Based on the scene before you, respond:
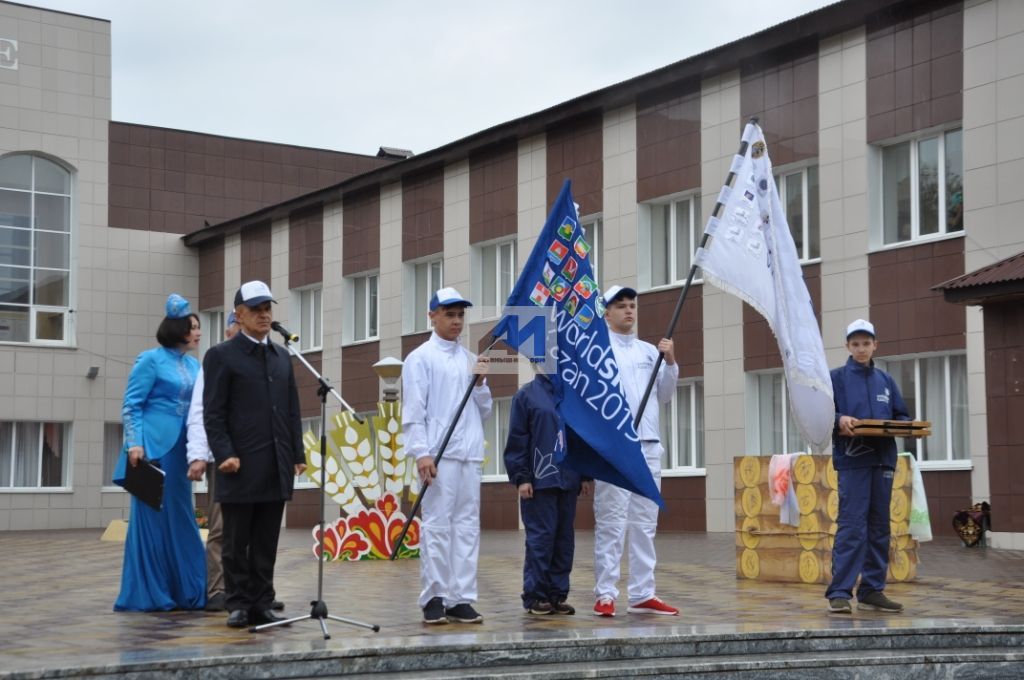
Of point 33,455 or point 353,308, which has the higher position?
point 353,308

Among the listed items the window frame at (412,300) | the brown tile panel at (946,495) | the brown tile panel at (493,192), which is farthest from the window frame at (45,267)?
the brown tile panel at (946,495)

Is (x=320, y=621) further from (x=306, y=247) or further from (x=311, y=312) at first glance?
(x=306, y=247)

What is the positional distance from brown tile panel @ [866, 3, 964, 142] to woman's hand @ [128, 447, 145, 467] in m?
14.3

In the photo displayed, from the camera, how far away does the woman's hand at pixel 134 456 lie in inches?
384

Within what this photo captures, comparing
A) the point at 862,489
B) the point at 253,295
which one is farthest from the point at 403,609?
the point at 862,489

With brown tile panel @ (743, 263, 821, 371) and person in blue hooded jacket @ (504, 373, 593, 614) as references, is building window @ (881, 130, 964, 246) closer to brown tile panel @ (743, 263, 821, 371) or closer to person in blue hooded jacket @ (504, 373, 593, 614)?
brown tile panel @ (743, 263, 821, 371)

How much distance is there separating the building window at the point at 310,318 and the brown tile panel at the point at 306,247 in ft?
1.16

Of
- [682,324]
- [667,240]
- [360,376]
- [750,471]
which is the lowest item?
[750,471]

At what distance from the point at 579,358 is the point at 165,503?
316cm

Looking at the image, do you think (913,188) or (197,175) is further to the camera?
(197,175)

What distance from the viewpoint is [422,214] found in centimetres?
3183

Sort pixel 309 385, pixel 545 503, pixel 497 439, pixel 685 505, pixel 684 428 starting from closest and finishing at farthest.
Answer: pixel 545 503
pixel 685 505
pixel 684 428
pixel 497 439
pixel 309 385

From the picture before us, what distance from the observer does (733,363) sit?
23.6 meters

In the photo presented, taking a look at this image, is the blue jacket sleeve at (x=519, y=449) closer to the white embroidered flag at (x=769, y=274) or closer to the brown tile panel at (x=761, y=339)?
the white embroidered flag at (x=769, y=274)
